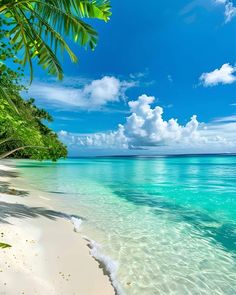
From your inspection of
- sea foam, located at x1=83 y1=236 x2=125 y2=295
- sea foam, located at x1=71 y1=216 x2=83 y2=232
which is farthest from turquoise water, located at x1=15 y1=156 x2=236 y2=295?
sea foam, located at x1=71 y1=216 x2=83 y2=232

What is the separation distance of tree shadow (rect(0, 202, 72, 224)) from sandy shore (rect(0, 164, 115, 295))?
74mm

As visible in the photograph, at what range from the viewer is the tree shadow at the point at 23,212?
906 centimetres

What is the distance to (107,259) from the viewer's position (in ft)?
21.3

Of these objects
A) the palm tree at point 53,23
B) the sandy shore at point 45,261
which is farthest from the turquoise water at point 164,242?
the palm tree at point 53,23

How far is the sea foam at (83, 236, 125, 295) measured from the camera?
5.34 m

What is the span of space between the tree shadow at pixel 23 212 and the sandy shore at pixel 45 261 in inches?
2.9

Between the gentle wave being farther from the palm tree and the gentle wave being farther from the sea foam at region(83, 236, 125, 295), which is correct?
the palm tree

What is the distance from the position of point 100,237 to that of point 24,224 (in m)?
2.28

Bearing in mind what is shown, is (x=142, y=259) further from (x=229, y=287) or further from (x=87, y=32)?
(x=87, y=32)

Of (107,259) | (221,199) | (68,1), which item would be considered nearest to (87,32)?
(68,1)

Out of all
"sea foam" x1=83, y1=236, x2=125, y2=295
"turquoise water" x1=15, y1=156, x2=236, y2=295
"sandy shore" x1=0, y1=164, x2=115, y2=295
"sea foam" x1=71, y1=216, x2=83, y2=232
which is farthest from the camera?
"sea foam" x1=71, y1=216, x2=83, y2=232

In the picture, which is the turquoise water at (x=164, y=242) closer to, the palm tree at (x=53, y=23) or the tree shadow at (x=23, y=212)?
the tree shadow at (x=23, y=212)

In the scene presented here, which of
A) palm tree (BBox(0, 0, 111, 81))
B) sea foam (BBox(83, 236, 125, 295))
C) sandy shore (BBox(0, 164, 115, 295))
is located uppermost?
palm tree (BBox(0, 0, 111, 81))

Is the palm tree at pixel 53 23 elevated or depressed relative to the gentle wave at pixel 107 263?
elevated
